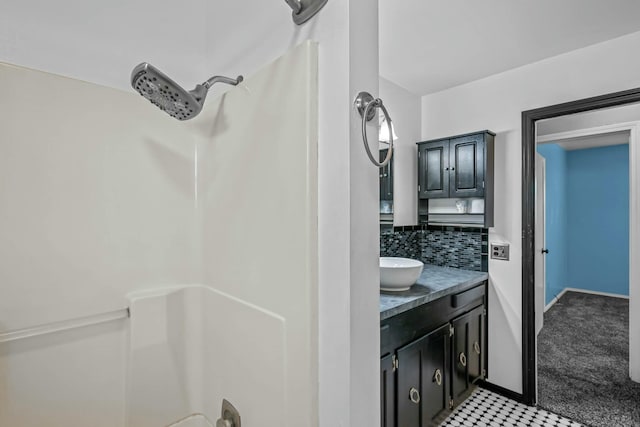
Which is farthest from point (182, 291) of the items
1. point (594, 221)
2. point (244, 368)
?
point (594, 221)

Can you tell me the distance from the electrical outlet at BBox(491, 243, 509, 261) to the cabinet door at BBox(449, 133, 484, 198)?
0.41 metres

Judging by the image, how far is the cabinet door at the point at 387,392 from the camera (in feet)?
4.63

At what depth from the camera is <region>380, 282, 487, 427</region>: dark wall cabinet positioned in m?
1.46

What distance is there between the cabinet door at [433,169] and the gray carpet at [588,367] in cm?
161

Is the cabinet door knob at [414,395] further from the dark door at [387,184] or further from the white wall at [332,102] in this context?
the dark door at [387,184]

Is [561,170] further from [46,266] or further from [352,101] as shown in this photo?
[46,266]

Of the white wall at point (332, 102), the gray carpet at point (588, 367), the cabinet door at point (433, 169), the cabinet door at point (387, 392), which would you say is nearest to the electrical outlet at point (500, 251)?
the cabinet door at point (433, 169)

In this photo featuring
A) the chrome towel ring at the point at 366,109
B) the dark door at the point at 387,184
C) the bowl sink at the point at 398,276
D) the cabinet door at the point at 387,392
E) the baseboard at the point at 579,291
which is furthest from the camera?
the baseboard at the point at 579,291

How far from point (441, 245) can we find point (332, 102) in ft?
6.84

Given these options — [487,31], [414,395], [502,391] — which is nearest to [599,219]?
[502,391]

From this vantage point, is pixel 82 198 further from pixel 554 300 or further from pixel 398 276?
pixel 554 300

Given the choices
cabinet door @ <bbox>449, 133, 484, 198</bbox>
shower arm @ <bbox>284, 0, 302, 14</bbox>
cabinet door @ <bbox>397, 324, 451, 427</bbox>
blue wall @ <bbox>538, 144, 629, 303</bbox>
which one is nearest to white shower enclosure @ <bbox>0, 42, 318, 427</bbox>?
shower arm @ <bbox>284, 0, 302, 14</bbox>

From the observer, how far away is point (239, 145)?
104 centimetres

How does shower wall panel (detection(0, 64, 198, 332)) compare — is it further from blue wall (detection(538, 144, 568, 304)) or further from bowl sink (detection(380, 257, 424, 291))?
blue wall (detection(538, 144, 568, 304))
